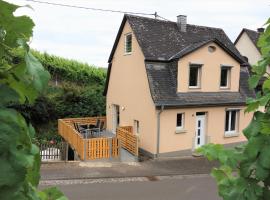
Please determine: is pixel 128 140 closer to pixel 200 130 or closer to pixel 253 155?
pixel 200 130

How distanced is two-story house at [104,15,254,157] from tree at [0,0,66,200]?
688 inches

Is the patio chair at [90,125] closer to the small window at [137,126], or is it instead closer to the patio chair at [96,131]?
the patio chair at [96,131]

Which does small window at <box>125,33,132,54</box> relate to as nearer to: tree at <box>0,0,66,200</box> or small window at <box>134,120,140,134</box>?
small window at <box>134,120,140,134</box>

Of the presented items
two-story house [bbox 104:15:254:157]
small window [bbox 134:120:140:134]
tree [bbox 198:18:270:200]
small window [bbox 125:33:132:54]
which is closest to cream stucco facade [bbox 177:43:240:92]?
two-story house [bbox 104:15:254:157]

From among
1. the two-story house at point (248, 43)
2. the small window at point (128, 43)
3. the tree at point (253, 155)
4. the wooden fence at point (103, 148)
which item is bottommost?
the wooden fence at point (103, 148)

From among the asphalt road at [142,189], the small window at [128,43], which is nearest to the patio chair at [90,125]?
the small window at [128,43]

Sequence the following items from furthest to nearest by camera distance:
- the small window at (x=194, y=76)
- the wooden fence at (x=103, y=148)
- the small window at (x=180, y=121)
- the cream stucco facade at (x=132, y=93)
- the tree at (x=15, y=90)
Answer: the small window at (x=194, y=76) < the small window at (x=180, y=121) < the cream stucco facade at (x=132, y=93) < the wooden fence at (x=103, y=148) < the tree at (x=15, y=90)

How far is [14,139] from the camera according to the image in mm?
1508

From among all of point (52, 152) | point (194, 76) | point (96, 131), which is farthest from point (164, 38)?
point (52, 152)

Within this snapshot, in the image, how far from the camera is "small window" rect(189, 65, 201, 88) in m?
21.3

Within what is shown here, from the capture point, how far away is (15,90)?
160cm

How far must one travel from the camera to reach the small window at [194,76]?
21297mm

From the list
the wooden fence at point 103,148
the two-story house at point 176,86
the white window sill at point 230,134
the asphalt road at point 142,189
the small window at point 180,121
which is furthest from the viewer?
the white window sill at point 230,134

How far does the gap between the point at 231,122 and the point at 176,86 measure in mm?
5001
